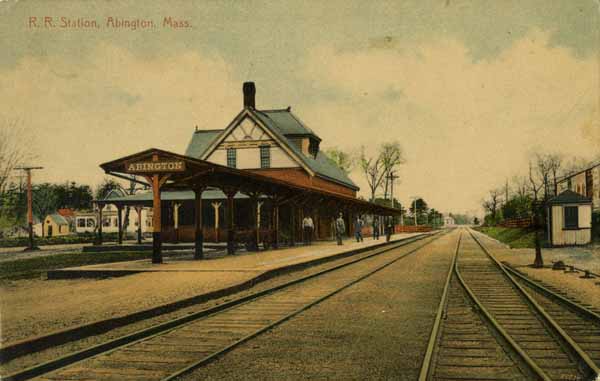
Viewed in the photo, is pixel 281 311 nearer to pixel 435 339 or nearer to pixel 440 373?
pixel 435 339

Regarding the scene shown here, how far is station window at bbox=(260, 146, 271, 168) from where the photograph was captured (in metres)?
38.0

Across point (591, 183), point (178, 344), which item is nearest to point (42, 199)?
point (591, 183)

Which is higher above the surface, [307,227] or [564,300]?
[307,227]

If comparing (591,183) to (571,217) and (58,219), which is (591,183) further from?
(58,219)

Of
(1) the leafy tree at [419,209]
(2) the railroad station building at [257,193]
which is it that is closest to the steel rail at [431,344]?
(2) the railroad station building at [257,193]

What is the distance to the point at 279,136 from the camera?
1485 inches

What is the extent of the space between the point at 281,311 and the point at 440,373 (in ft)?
13.5

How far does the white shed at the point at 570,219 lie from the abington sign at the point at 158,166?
1825cm

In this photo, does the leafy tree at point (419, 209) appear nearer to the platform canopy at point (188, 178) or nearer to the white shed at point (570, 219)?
the white shed at point (570, 219)

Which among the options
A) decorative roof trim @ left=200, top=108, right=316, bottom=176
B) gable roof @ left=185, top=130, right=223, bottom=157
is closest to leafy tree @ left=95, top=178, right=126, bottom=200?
gable roof @ left=185, top=130, right=223, bottom=157

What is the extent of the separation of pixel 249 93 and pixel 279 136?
542 centimetres

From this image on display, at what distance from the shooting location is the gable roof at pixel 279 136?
37.7 meters

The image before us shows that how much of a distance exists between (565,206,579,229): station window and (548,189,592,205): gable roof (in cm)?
30

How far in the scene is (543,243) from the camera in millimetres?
30266
